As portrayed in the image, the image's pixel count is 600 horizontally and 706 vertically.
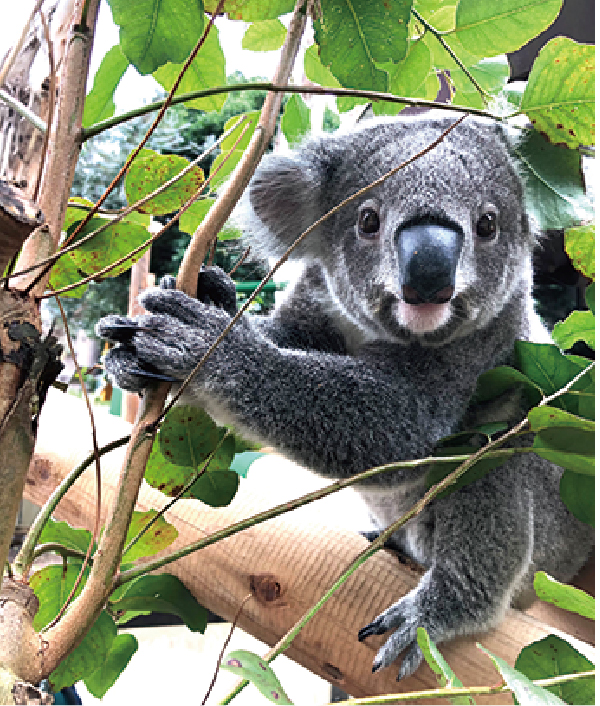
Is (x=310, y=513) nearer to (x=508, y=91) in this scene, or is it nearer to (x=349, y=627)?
(x=349, y=627)

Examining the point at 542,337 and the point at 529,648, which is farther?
the point at 542,337

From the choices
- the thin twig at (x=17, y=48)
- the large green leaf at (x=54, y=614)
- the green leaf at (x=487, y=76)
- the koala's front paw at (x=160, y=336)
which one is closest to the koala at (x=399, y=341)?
the koala's front paw at (x=160, y=336)

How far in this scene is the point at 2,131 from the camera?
2836 mm

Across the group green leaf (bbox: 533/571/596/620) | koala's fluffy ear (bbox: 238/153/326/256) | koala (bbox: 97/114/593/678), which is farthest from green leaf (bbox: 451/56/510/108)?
green leaf (bbox: 533/571/596/620)

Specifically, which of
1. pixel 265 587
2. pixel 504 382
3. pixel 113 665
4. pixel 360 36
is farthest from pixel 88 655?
pixel 360 36

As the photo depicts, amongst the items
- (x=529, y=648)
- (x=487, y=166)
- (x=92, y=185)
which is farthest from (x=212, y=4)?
(x=92, y=185)

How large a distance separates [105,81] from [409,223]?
0.44m

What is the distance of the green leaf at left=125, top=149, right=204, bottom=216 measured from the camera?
2.26ft

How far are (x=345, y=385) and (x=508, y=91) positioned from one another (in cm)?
48

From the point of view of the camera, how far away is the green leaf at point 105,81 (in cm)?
72

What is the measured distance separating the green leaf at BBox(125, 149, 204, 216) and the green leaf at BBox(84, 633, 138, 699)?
52 cm

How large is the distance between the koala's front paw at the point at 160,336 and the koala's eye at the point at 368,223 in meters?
0.33

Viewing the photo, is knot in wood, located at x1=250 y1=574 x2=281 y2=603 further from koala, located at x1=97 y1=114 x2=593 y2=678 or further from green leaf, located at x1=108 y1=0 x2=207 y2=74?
green leaf, located at x1=108 y1=0 x2=207 y2=74

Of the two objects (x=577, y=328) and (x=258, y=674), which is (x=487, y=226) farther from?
(x=258, y=674)
